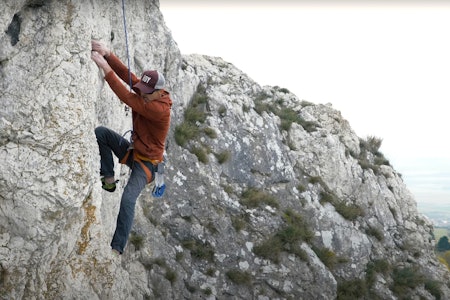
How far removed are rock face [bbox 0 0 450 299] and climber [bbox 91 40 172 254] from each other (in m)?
0.41

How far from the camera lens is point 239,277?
1339 cm

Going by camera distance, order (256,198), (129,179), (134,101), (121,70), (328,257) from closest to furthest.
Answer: (134,101)
(121,70)
(129,179)
(328,257)
(256,198)

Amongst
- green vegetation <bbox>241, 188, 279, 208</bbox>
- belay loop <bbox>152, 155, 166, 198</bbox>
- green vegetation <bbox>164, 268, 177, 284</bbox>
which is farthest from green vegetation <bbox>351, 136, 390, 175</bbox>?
belay loop <bbox>152, 155, 166, 198</bbox>

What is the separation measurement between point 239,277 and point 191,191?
11.2 feet

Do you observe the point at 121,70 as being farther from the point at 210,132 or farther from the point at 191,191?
the point at 210,132

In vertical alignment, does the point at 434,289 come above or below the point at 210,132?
below

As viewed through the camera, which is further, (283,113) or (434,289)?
(283,113)

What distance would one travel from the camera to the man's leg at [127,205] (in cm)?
711

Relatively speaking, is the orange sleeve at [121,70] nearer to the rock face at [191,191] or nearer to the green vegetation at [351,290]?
the rock face at [191,191]

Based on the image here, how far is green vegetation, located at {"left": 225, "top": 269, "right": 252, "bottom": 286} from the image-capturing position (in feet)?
43.8

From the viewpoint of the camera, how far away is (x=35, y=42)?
23.4 ft

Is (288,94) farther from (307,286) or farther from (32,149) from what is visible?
(32,149)

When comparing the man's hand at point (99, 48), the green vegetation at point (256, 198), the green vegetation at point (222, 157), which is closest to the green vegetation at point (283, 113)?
the green vegetation at point (222, 157)

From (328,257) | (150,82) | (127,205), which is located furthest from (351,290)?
(150,82)
